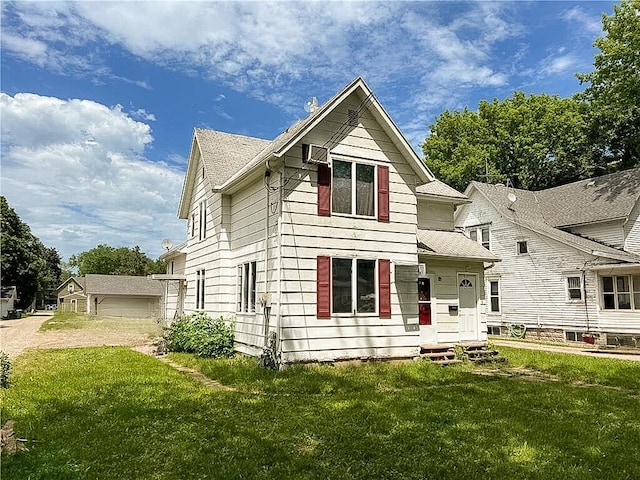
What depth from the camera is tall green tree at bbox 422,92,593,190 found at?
36.3 meters

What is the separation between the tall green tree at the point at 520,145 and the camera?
3631 cm

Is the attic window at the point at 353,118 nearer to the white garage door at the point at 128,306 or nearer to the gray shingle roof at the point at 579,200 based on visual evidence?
the gray shingle roof at the point at 579,200

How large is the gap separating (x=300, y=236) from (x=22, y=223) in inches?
1866

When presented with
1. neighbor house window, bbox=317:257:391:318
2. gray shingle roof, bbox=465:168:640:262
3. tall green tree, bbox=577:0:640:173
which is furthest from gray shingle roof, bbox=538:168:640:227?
neighbor house window, bbox=317:257:391:318

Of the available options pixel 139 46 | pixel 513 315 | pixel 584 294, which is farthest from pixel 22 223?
pixel 584 294

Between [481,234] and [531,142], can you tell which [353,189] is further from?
[531,142]

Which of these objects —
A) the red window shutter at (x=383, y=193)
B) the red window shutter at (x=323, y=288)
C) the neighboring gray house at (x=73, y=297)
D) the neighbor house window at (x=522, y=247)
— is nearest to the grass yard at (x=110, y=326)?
the red window shutter at (x=323, y=288)

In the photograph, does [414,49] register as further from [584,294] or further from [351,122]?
[584,294]

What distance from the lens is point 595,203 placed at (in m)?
23.9

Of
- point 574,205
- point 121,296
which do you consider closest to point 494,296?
point 574,205

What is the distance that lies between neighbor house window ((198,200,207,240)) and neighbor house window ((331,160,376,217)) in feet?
21.4

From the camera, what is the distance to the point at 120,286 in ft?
172

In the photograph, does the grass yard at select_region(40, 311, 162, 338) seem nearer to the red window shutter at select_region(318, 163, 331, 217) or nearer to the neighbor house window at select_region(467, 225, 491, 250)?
the red window shutter at select_region(318, 163, 331, 217)

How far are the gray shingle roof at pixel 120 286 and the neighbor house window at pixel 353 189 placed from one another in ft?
139
